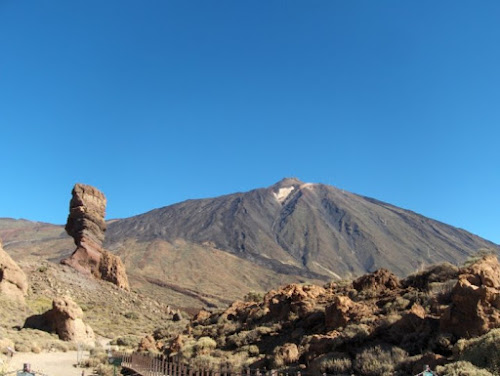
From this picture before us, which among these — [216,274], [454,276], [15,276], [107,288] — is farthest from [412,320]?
[216,274]

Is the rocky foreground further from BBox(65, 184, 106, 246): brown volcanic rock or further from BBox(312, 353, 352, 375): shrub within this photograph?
BBox(65, 184, 106, 246): brown volcanic rock

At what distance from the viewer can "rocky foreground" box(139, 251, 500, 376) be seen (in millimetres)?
9203

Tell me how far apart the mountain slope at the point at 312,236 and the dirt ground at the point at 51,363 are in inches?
3928

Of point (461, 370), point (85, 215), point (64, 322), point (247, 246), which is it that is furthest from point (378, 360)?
point (247, 246)

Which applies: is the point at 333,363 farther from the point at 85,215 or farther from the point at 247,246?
the point at 247,246

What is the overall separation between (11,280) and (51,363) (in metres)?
17.3

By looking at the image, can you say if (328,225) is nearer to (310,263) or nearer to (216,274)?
(310,263)

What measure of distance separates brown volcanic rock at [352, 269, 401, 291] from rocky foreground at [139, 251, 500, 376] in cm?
4

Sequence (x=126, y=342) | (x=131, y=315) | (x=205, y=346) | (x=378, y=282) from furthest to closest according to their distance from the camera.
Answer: (x=131, y=315), (x=126, y=342), (x=378, y=282), (x=205, y=346)

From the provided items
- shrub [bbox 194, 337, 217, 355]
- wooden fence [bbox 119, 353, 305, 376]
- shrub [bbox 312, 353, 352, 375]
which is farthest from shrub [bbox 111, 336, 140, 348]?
shrub [bbox 312, 353, 352, 375]

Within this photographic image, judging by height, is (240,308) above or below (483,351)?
above

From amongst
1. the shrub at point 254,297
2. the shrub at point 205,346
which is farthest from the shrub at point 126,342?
the shrub at point 205,346

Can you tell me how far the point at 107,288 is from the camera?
158ft

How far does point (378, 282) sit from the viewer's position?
17.1m
